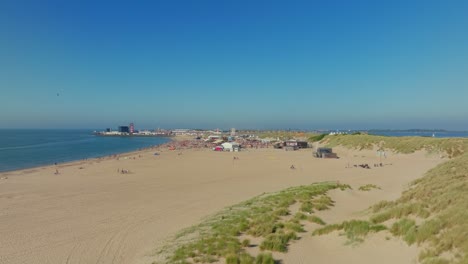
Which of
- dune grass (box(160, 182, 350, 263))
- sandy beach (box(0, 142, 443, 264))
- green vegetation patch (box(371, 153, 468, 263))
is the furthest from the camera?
sandy beach (box(0, 142, 443, 264))

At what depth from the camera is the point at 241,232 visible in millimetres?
9148

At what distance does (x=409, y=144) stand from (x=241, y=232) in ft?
127

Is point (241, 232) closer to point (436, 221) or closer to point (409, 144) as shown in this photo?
point (436, 221)

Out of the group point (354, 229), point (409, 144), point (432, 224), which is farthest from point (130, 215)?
point (409, 144)

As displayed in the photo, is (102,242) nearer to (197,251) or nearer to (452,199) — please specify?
(197,251)

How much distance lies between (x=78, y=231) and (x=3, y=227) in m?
3.49

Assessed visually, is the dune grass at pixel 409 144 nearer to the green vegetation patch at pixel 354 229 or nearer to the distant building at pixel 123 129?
the green vegetation patch at pixel 354 229

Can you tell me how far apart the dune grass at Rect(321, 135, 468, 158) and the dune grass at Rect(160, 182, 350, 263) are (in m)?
28.7

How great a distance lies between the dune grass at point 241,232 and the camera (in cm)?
739

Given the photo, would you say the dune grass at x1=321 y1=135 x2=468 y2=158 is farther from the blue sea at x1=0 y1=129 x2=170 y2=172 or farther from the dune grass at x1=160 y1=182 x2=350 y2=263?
the blue sea at x1=0 y1=129 x2=170 y2=172

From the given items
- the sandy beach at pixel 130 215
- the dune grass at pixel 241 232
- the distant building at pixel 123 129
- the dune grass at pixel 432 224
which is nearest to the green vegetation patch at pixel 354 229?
the dune grass at pixel 432 224

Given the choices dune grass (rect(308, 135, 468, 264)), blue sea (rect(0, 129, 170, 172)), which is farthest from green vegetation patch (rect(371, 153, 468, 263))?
blue sea (rect(0, 129, 170, 172))

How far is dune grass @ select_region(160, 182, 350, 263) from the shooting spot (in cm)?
739

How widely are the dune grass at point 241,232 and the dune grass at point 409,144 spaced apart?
1129 inches
